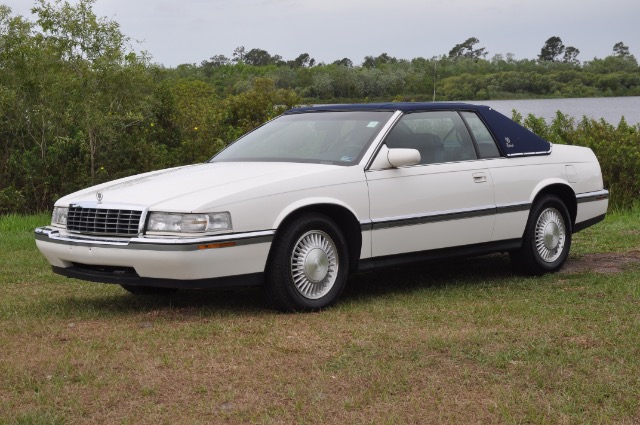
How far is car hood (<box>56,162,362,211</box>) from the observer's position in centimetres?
732

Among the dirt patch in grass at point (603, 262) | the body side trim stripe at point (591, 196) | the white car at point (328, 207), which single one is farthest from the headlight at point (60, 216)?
the body side trim stripe at point (591, 196)

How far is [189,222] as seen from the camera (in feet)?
23.6

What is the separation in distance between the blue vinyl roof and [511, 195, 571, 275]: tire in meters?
0.48

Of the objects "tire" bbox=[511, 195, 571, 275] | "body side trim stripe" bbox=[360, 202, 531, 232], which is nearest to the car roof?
"body side trim stripe" bbox=[360, 202, 531, 232]

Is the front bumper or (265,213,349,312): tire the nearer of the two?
the front bumper

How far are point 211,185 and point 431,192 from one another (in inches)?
74.5

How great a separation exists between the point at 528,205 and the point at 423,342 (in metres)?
3.23

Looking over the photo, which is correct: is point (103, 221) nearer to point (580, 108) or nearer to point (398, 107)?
point (398, 107)

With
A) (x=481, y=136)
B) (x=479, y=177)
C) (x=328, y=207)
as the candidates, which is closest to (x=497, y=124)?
(x=481, y=136)

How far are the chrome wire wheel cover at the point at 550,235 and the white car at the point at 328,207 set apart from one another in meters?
0.01

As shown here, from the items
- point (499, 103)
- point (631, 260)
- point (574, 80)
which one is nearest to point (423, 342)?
point (631, 260)

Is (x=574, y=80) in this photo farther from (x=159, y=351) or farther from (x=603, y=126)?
(x=159, y=351)

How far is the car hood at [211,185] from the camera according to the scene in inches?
288

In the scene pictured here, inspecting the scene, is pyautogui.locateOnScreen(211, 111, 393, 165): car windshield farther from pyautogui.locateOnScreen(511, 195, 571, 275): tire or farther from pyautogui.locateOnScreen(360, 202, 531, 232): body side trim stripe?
pyautogui.locateOnScreen(511, 195, 571, 275): tire
